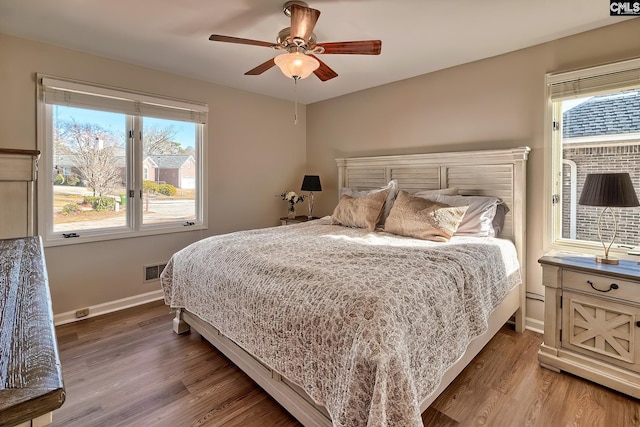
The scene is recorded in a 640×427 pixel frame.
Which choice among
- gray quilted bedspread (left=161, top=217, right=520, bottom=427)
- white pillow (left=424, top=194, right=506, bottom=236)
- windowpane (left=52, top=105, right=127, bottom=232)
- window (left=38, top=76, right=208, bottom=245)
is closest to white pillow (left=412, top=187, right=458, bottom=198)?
white pillow (left=424, top=194, right=506, bottom=236)

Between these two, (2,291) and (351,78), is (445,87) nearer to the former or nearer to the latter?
(351,78)

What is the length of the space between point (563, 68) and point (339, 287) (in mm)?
2683

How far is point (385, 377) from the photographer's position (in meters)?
1.16

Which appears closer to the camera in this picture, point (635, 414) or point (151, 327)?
point (635, 414)

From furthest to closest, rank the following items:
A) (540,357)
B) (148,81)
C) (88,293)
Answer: (148,81)
(88,293)
(540,357)

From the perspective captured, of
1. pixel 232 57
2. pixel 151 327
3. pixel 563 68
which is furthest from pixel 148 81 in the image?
pixel 563 68

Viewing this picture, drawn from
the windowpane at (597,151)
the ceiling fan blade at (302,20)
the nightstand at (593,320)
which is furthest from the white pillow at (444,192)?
the ceiling fan blade at (302,20)

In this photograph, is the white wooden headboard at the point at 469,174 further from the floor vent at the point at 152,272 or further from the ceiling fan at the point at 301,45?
the floor vent at the point at 152,272

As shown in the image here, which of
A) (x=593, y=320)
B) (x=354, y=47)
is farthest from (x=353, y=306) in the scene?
(x=593, y=320)

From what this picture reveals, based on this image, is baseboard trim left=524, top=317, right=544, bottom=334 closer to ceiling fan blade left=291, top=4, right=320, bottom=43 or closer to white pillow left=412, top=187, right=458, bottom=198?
white pillow left=412, top=187, right=458, bottom=198

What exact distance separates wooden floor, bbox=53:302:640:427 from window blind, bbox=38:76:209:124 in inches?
81.1

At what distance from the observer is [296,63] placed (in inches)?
83.1

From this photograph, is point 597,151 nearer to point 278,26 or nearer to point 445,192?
point 445,192

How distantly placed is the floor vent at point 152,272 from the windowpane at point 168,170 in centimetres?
48
